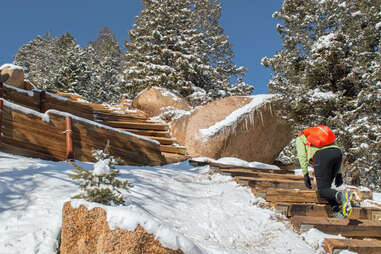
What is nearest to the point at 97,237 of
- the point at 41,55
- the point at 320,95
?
the point at 320,95

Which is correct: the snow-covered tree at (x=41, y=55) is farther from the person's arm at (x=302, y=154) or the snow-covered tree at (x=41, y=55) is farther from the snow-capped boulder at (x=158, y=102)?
the person's arm at (x=302, y=154)

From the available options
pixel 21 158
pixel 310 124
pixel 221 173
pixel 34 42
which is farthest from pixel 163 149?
pixel 34 42

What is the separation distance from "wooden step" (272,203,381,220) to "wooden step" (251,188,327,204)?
351 mm

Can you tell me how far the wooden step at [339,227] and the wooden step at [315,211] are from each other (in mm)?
211

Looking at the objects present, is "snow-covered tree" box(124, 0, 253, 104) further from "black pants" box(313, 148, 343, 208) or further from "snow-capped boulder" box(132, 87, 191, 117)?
"black pants" box(313, 148, 343, 208)

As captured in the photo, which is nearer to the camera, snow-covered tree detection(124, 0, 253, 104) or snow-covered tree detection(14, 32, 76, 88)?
snow-covered tree detection(124, 0, 253, 104)

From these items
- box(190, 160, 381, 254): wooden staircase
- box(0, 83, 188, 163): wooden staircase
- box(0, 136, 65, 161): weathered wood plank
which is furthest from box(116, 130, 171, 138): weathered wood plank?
box(190, 160, 381, 254): wooden staircase

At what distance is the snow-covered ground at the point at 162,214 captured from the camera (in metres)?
2.20

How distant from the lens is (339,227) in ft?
11.6

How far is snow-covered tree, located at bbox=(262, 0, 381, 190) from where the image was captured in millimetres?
8336

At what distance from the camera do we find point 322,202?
463cm

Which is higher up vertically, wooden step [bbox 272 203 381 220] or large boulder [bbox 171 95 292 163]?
large boulder [bbox 171 95 292 163]

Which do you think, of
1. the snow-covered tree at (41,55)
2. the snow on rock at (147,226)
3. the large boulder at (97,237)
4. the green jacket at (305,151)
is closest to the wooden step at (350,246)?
the green jacket at (305,151)

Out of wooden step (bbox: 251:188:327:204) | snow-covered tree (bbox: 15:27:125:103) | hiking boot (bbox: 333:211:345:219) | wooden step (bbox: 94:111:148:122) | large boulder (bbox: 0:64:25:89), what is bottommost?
hiking boot (bbox: 333:211:345:219)
